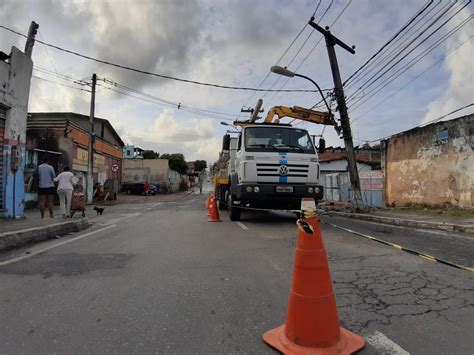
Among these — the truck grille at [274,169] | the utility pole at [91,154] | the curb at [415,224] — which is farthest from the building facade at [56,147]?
the curb at [415,224]

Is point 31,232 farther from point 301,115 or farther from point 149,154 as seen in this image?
point 149,154

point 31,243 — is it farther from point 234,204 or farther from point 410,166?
point 410,166

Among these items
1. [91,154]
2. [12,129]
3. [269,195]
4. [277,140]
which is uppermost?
[91,154]

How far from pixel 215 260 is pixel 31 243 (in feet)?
14.4

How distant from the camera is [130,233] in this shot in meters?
9.60

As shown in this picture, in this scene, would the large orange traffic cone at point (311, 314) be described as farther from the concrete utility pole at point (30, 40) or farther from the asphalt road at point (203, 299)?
the concrete utility pole at point (30, 40)

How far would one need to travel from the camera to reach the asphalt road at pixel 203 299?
3.19 m

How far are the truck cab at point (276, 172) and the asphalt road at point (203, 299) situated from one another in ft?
11.8

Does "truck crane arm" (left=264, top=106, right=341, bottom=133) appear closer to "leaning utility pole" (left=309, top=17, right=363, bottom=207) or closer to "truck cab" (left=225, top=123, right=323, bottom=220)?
"leaning utility pole" (left=309, top=17, right=363, bottom=207)

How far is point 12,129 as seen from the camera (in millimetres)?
12367

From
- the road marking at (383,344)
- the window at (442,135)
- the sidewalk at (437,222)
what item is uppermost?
the window at (442,135)

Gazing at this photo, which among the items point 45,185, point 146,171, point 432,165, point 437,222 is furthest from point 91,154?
point 146,171

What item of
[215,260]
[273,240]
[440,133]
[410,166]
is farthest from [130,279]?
[410,166]

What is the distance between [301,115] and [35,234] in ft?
41.3
